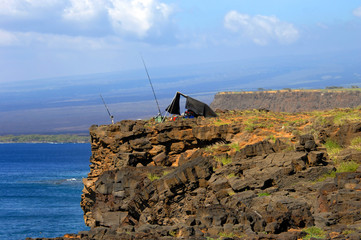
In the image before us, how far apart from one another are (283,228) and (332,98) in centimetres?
7898

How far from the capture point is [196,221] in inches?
642

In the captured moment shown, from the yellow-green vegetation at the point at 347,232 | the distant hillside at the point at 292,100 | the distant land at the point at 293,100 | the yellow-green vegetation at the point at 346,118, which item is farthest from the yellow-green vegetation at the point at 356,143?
the distant hillside at the point at 292,100

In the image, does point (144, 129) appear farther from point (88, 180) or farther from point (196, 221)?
point (196, 221)

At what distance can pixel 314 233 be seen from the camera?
585 inches

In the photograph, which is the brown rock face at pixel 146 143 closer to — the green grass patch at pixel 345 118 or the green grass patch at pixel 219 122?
the green grass patch at pixel 219 122

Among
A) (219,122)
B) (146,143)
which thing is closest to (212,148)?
(219,122)

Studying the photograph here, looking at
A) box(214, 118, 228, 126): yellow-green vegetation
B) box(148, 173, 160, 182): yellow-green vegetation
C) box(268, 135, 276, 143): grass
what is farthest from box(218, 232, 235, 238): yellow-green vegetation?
box(214, 118, 228, 126): yellow-green vegetation

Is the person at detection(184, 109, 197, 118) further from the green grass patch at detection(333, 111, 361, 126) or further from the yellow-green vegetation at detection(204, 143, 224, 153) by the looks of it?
the green grass patch at detection(333, 111, 361, 126)

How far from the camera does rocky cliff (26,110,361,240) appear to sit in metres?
15.5

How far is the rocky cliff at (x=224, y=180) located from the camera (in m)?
15.5

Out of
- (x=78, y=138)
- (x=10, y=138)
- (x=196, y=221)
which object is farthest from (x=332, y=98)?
(x=10, y=138)

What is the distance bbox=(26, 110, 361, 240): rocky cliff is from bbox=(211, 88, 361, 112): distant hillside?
60833 mm

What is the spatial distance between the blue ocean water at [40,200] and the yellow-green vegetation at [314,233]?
29.9 meters

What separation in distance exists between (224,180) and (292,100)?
252 feet
